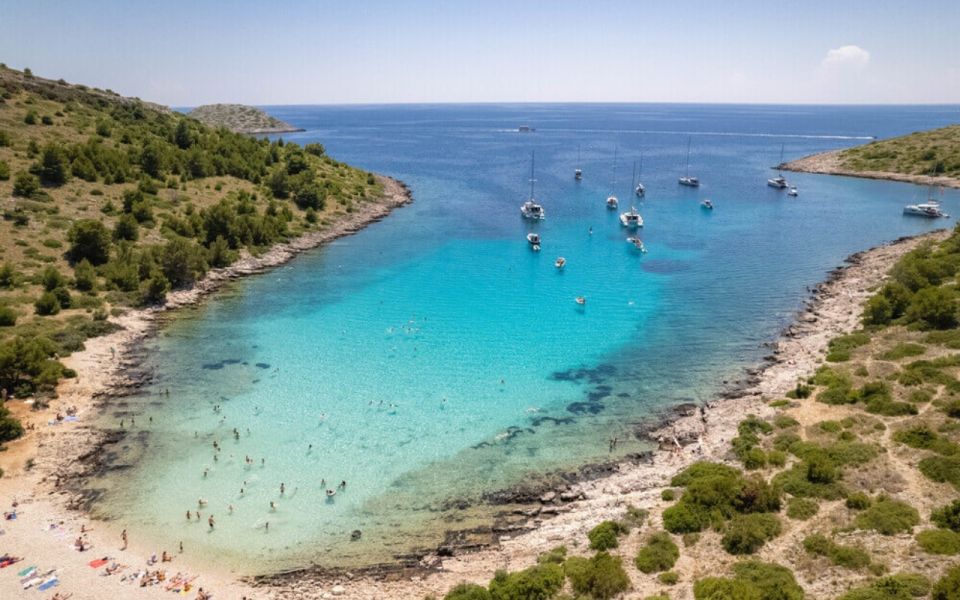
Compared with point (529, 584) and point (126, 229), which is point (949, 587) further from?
point (126, 229)

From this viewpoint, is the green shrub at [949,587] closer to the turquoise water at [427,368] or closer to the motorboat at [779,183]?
the turquoise water at [427,368]

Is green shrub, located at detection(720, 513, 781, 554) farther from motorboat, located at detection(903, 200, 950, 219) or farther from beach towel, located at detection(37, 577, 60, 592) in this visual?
motorboat, located at detection(903, 200, 950, 219)

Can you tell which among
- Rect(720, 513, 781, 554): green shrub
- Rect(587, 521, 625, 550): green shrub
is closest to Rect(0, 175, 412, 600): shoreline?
Rect(587, 521, 625, 550): green shrub

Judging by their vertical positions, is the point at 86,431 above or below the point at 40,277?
below

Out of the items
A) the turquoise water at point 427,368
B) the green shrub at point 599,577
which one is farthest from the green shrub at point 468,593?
the turquoise water at point 427,368

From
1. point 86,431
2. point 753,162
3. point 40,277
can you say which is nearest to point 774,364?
point 86,431

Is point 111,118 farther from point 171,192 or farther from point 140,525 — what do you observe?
point 140,525

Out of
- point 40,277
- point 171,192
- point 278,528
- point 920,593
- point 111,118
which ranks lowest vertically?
point 278,528

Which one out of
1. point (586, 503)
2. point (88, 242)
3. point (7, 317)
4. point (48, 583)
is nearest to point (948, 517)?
point (586, 503)
